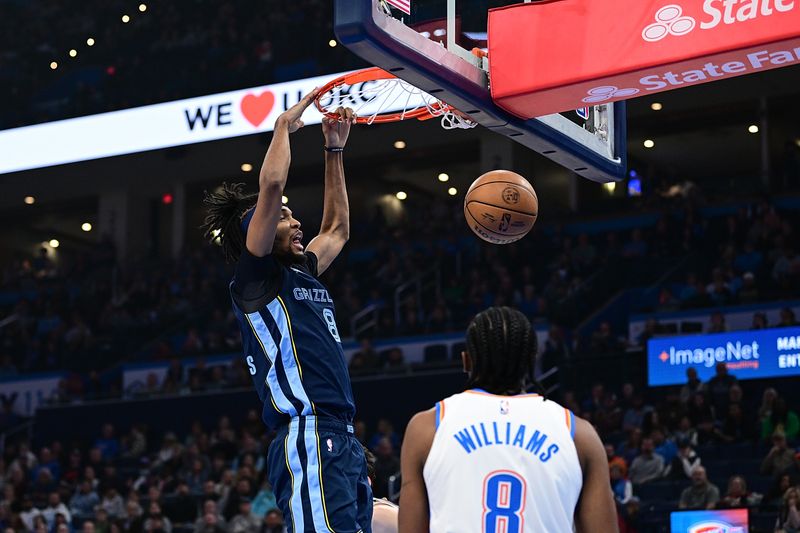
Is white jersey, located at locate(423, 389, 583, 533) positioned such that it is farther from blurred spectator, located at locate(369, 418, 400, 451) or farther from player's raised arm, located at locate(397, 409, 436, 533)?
blurred spectator, located at locate(369, 418, 400, 451)

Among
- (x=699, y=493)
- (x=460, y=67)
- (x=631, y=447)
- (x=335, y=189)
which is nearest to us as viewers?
(x=335, y=189)

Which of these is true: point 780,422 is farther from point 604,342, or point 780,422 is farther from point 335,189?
point 335,189

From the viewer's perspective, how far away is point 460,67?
18.7 feet

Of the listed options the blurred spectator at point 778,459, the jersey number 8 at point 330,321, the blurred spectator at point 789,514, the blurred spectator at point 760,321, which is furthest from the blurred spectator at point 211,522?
the jersey number 8 at point 330,321

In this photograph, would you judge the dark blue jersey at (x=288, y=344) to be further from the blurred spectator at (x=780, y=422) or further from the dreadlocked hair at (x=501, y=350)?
the blurred spectator at (x=780, y=422)

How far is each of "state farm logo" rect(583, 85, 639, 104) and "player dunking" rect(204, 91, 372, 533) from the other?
176cm

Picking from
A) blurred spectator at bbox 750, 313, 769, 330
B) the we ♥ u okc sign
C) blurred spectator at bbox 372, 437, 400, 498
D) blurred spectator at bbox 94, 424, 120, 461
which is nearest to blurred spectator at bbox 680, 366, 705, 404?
blurred spectator at bbox 750, 313, 769, 330

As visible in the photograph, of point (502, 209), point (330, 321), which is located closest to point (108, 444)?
point (502, 209)

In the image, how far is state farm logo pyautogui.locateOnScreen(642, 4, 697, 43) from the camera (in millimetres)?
5594

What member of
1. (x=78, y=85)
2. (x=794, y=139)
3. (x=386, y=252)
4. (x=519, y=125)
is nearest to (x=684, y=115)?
(x=794, y=139)

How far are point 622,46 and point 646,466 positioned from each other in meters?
7.76

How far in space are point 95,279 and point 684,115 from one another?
11.9m

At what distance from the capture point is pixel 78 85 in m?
24.5

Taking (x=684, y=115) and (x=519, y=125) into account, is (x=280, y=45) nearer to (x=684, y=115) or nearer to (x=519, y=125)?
(x=684, y=115)
